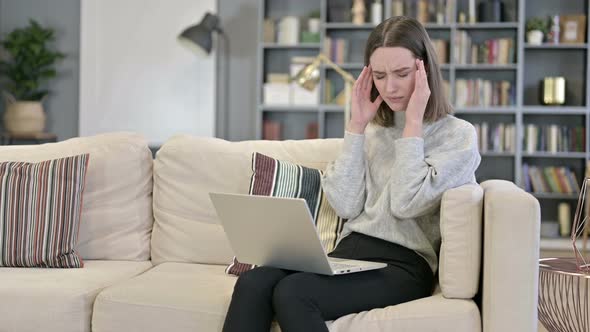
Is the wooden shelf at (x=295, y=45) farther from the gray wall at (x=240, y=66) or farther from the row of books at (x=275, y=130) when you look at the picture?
the row of books at (x=275, y=130)

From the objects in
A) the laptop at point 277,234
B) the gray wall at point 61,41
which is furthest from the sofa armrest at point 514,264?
the gray wall at point 61,41

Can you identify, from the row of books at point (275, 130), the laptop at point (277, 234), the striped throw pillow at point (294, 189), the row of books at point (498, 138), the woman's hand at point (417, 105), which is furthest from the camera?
the row of books at point (275, 130)

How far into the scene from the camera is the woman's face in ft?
7.81

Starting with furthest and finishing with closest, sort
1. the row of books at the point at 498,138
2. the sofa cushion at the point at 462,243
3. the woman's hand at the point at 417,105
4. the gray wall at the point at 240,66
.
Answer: the gray wall at the point at 240,66, the row of books at the point at 498,138, the woman's hand at the point at 417,105, the sofa cushion at the point at 462,243

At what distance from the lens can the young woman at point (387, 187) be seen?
205cm

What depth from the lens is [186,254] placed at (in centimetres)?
281

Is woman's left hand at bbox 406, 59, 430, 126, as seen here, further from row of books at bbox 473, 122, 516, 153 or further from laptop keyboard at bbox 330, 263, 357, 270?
row of books at bbox 473, 122, 516, 153

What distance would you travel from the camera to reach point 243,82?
682 cm

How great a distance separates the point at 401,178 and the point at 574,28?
4.59m

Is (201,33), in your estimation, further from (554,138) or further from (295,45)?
(554,138)

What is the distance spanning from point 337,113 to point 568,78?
1.84 m

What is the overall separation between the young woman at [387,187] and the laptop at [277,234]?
0.04 meters

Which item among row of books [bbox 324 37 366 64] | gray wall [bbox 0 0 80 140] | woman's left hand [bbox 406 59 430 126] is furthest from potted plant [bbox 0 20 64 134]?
woman's left hand [bbox 406 59 430 126]

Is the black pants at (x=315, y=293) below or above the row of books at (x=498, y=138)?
below
